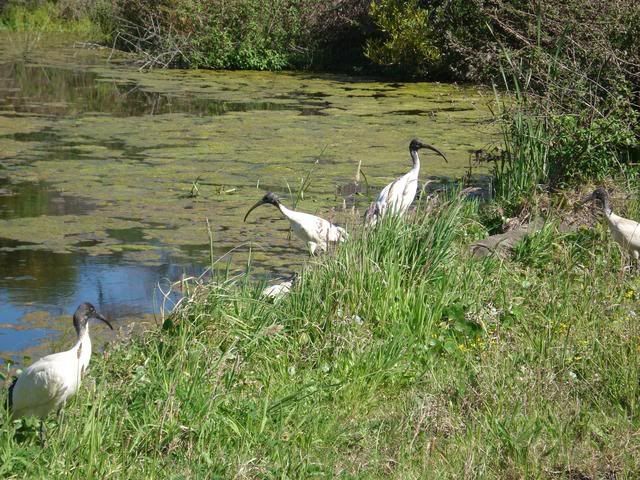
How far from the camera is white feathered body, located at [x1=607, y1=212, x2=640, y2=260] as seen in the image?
6551 mm

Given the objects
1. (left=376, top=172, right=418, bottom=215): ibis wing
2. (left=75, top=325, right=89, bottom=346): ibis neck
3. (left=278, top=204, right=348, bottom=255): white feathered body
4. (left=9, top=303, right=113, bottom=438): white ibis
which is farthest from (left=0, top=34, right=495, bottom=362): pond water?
(left=9, top=303, right=113, bottom=438): white ibis

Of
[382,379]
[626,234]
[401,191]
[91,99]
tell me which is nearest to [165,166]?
[401,191]

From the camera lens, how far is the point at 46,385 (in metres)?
4.37

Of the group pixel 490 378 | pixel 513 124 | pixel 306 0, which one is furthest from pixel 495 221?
pixel 306 0

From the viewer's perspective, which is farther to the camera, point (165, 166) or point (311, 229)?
point (165, 166)

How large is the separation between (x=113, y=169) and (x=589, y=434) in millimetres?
8166

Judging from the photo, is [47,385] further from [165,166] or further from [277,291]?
[165,166]

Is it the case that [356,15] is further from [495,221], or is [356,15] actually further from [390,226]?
[390,226]

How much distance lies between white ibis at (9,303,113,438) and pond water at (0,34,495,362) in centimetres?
131

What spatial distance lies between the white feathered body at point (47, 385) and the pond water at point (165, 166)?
51.9 inches

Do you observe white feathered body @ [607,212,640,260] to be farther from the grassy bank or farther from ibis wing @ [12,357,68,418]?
ibis wing @ [12,357,68,418]

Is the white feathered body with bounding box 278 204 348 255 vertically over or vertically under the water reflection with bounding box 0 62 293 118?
over

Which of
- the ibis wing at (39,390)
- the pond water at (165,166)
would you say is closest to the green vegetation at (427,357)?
the ibis wing at (39,390)

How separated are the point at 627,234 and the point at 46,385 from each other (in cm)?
374
